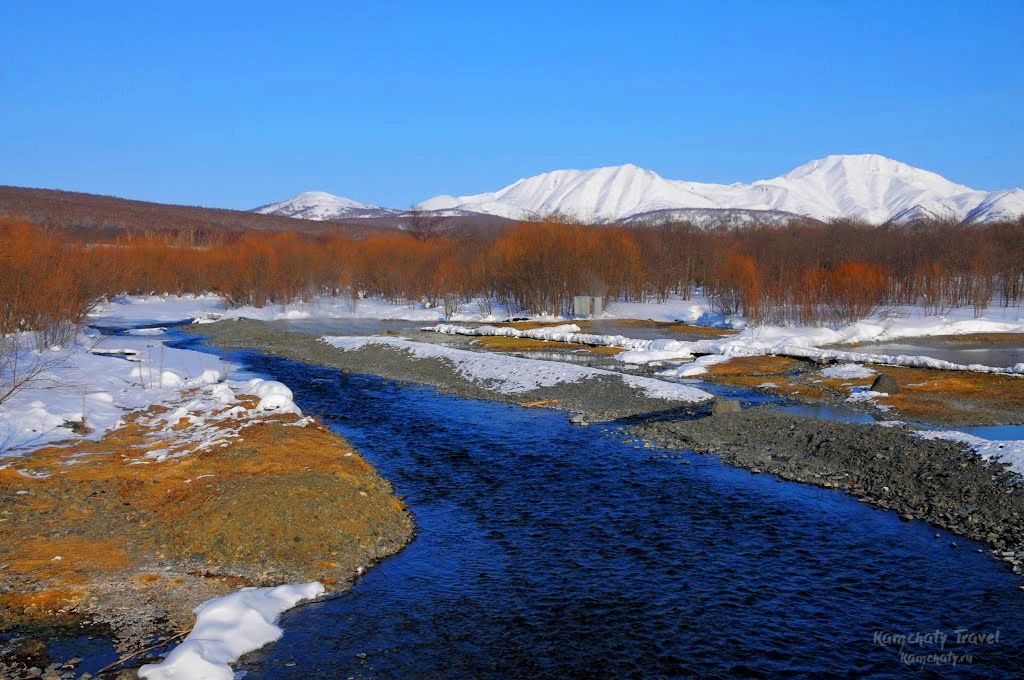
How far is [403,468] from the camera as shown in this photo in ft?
58.3

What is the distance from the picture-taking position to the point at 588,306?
69.3 m

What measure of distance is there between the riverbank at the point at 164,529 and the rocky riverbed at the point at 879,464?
9423 mm

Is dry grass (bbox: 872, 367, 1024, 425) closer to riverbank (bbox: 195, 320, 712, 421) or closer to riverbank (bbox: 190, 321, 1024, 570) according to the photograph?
riverbank (bbox: 190, 321, 1024, 570)

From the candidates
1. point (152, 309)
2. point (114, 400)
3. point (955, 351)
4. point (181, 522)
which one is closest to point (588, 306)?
point (955, 351)

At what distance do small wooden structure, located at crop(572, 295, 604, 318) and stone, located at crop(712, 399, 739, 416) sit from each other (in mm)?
45647

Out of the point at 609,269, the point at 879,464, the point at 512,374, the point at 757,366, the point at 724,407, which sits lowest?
the point at 879,464

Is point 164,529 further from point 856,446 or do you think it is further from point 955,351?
point 955,351

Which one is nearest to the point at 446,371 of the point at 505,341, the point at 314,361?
the point at 314,361

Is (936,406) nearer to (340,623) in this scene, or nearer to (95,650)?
(340,623)

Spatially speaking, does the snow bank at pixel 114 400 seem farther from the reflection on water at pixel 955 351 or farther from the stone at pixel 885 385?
the reflection on water at pixel 955 351

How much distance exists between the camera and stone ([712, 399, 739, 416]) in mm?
22859

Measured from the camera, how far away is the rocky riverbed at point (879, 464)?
13.6 metres

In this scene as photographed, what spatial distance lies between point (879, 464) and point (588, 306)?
52.8m

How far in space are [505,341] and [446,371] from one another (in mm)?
14936
